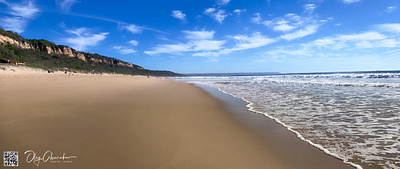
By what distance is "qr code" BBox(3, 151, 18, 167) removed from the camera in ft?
6.95

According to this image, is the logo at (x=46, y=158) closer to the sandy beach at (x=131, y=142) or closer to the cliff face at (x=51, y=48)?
the sandy beach at (x=131, y=142)

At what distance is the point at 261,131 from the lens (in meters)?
3.80

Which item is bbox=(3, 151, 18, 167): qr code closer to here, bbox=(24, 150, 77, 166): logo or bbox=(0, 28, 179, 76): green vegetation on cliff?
bbox=(24, 150, 77, 166): logo

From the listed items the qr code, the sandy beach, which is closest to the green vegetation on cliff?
the sandy beach

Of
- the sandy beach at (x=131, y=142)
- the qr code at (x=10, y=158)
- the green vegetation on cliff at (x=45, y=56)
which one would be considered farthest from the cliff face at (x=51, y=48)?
the qr code at (x=10, y=158)

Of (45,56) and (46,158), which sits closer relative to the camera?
(46,158)

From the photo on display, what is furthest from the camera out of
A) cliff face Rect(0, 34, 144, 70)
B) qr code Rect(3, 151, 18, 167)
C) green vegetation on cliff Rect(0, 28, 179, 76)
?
cliff face Rect(0, 34, 144, 70)

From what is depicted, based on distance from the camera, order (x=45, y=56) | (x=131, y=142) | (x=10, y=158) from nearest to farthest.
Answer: (x=10, y=158)
(x=131, y=142)
(x=45, y=56)

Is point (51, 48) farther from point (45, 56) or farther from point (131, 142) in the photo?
point (131, 142)

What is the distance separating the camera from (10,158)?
2250mm

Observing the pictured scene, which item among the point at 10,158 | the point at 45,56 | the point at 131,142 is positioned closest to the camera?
the point at 10,158

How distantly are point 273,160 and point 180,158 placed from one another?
1.30m

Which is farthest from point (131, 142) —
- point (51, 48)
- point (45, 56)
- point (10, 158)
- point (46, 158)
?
point (51, 48)

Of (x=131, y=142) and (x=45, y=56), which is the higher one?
(x=45, y=56)
